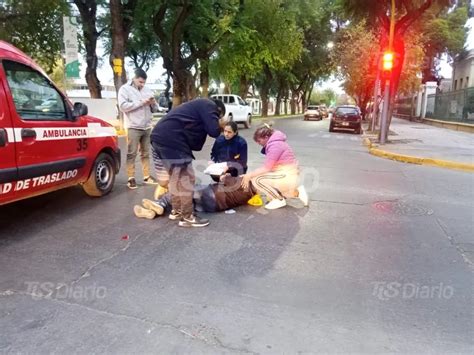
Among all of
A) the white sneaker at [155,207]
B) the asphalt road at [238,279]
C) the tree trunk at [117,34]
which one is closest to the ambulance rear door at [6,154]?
the asphalt road at [238,279]

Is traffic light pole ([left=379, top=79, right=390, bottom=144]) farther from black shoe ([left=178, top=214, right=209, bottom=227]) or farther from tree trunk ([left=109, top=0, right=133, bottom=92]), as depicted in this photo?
black shoe ([left=178, top=214, right=209, bottom=227])

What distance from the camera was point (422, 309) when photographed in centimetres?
322

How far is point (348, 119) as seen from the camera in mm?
22297

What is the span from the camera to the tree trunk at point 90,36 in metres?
20.5

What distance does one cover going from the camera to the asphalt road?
278 centimetres

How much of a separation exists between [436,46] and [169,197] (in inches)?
1731

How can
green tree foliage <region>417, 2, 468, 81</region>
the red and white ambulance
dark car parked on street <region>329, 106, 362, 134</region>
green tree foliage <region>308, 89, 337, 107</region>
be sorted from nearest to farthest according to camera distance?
1. the red and white ambulance
2. dark car parked on street <region>329, 106, 362, 134</region>
3. green tree foliage <region>417, 2, 468, 81</region>
4. green tree foliage <region>308, 89, 337, 107</region>

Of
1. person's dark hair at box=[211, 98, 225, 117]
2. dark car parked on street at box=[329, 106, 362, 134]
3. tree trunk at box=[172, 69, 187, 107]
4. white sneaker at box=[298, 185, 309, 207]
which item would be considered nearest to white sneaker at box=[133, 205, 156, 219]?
person's dark hair at box=[211, 98, 225, 117]

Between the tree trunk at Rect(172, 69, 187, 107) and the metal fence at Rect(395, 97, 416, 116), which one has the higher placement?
the tree trunk at Rect(172, 69, 187, 107)

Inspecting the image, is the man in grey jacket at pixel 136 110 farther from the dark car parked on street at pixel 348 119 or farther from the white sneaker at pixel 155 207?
the dark car parked on street at pixel 348 119

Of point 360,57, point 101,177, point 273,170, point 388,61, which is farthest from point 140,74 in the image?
point 360,57

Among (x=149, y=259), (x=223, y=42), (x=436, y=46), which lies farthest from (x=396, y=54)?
(x=436, y=46)

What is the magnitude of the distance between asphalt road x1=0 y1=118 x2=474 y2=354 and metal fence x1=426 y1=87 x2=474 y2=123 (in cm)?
1936

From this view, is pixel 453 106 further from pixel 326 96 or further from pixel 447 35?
pixel 326 96
